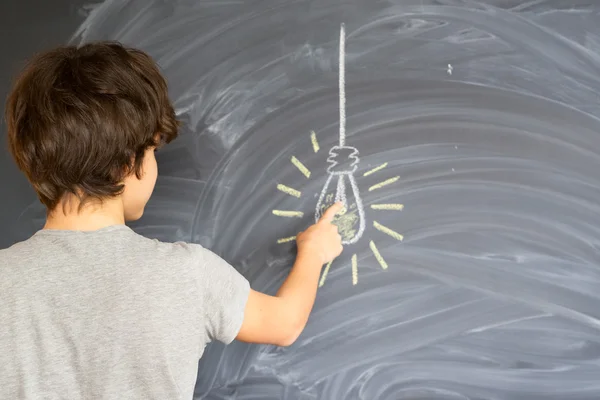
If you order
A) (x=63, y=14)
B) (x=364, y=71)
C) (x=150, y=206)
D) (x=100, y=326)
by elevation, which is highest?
(x=364, y=71)

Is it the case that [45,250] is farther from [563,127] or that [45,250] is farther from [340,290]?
[563,127]

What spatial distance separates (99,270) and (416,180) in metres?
0.56

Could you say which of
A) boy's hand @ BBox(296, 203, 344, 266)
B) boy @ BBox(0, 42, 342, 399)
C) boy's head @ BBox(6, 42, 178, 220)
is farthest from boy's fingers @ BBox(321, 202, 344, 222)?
boy's head @ BBox(6, 42, 178, 220)

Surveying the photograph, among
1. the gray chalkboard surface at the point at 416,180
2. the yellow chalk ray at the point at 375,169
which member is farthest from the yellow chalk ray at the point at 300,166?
the yellow chalk ray at the point at 375,169

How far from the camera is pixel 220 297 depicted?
846 millimetres

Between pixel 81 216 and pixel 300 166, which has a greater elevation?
pixel 300 166

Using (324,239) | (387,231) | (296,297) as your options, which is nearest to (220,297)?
(296,297)

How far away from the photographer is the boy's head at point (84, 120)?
2.68 feet

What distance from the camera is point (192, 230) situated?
114 centimetres

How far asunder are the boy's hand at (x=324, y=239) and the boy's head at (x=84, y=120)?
32 centimetres

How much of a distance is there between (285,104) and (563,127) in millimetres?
488

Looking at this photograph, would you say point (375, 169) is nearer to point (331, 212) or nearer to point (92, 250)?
point (331, 212)

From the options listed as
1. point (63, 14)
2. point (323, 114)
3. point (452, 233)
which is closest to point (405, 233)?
point (452, 233)

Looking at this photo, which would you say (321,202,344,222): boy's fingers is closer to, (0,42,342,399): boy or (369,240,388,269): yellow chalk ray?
(369,240,388,269): yellow chalk ray
